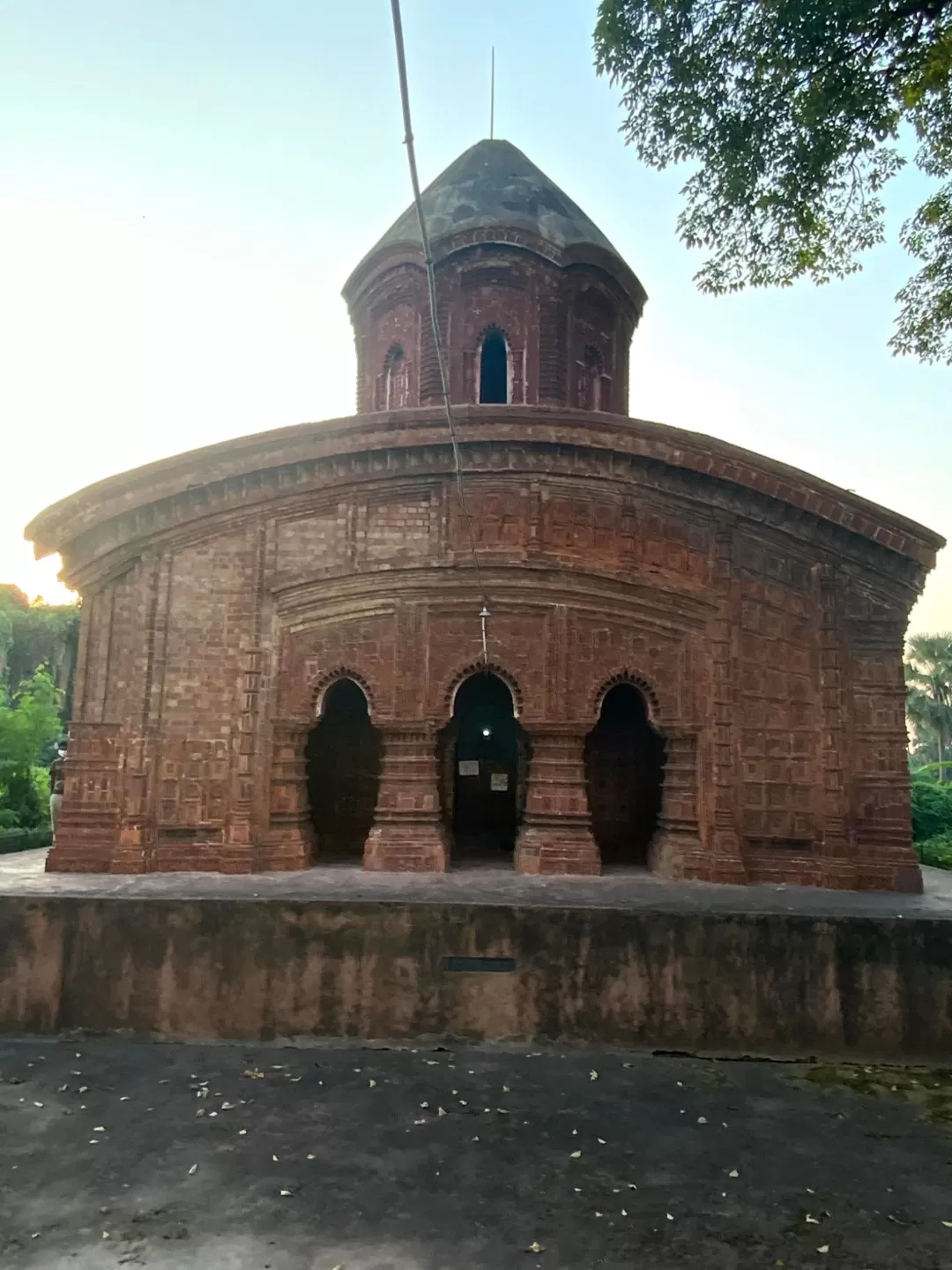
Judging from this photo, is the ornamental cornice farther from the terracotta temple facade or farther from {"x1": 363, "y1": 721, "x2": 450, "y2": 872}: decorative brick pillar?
{"x1": 363, "y1": 721, "x2": 450, "y2": 872}: decorative brick pillar

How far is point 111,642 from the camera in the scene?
368 inches

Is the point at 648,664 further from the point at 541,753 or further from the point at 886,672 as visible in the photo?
the point at 886,672

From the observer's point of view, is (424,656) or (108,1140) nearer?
(108,1140)

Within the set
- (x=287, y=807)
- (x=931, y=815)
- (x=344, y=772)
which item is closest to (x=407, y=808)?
(x=287, y=807)

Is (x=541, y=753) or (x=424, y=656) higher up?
(x=424, y=656)

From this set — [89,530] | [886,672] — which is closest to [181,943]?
[89,530]

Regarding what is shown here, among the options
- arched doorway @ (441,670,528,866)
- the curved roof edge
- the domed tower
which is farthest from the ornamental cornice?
arched doorway @ (441,670,528,866)

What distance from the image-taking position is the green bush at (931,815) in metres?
17.1

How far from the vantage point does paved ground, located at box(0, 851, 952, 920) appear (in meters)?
7.22

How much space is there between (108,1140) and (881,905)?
6431 mm

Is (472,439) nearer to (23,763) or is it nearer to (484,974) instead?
(484,974)

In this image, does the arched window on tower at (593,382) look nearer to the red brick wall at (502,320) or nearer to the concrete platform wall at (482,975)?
the red brick wall at (502,320)

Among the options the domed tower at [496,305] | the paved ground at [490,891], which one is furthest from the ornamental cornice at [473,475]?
the paved ground at [490,891]

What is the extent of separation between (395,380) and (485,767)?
574cm
